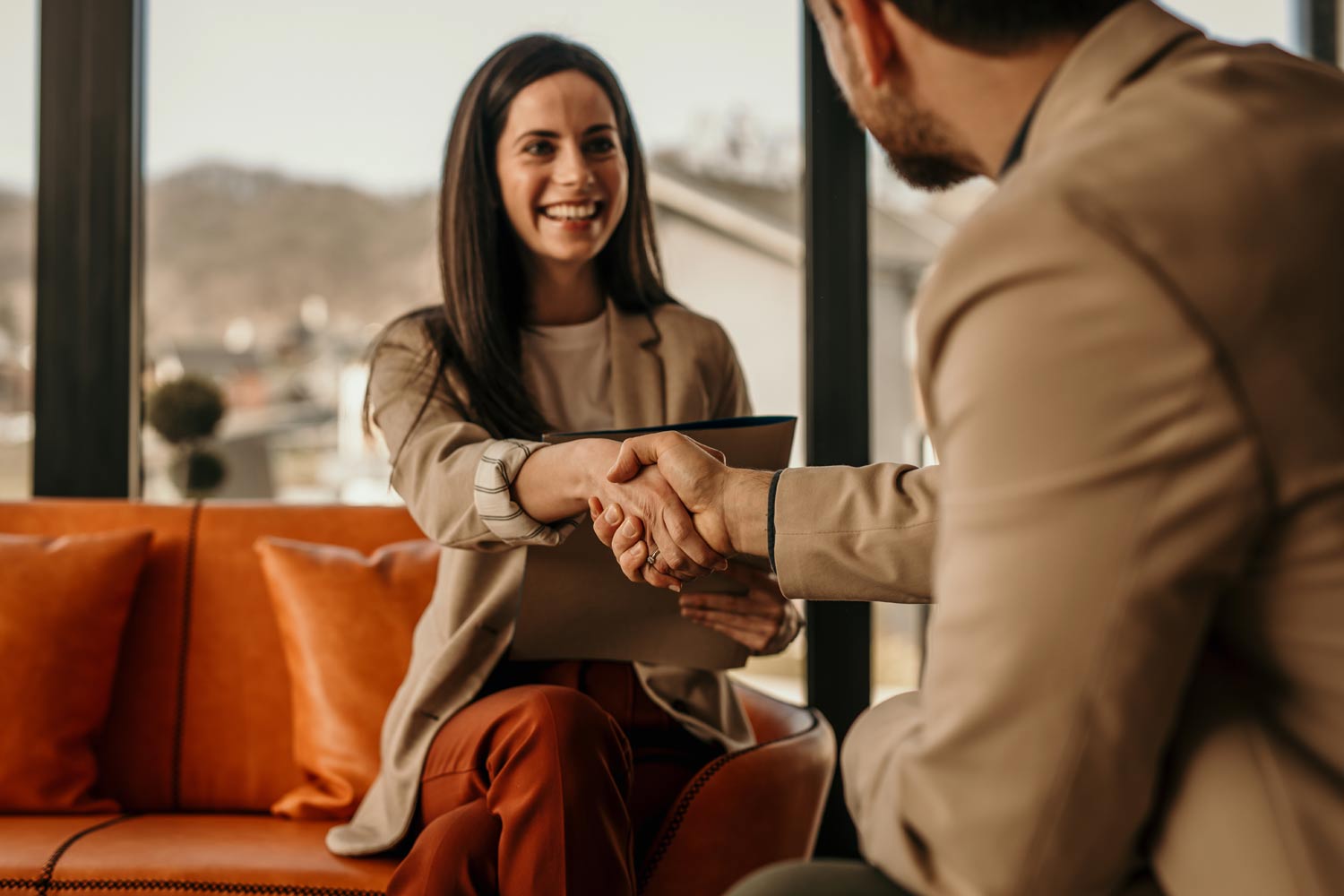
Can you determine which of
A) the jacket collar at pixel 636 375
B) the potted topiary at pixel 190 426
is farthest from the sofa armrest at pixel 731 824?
the potted topiary at pixel 190 426

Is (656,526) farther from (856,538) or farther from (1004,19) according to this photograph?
(1004,19)

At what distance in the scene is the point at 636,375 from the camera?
75.2 inches

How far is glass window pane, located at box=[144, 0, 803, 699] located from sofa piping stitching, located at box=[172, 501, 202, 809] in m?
0.59

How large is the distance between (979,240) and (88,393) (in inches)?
91.1

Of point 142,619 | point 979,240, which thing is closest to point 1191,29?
point 979,240

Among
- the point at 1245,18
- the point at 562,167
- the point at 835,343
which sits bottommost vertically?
the point at 835,343

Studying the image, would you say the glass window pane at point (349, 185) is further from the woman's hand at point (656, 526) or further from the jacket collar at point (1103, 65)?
the jacket collar at point (1103, 65)

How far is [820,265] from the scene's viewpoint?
259 cm

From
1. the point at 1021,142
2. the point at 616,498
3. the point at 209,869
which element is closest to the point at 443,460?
the point at 616,498

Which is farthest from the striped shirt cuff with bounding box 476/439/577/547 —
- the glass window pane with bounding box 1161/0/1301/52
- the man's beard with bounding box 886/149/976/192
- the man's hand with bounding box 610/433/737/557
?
the glass window pane with bounding box 1161/0/1301/52

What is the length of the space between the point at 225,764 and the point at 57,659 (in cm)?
33

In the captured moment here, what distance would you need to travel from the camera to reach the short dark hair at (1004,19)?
874 mm

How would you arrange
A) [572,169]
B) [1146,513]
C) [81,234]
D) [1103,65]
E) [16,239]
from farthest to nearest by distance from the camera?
[16,239] → [81,234] → [572,169] → [1103,65] → [1146,513]

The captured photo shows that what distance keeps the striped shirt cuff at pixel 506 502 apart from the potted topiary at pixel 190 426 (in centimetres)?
127
